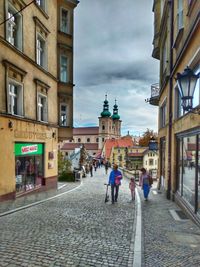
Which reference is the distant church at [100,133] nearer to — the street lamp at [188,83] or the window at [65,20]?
the window at [65,20]

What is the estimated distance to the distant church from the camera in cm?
11919

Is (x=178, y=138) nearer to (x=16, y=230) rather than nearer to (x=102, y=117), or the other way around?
(x=16, y=230)

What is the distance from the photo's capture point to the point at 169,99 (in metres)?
13.5

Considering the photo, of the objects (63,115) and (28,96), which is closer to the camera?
(28,96)

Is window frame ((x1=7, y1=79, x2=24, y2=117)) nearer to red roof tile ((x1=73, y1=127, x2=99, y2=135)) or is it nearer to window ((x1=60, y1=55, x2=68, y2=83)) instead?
window ((x1=60, y1=55, x2=68, y2=83))

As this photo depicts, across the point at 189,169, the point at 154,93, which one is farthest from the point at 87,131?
the point at 189,169

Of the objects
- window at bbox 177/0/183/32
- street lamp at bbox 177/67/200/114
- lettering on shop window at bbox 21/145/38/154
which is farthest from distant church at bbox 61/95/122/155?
street lamp at bbox 177/67/200/114

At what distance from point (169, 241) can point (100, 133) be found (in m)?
114

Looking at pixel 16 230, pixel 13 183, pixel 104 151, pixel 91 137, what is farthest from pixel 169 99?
pixel 91 137

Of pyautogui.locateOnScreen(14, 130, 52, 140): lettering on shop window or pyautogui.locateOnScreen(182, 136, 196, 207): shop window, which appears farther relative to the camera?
pyautogui.locateOnScreen(14, 130, 52, 140): lettering on shop window

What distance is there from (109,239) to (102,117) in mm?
112849

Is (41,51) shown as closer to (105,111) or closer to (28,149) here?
(28,149)

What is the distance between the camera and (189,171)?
9508 mm

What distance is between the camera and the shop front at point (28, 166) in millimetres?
13150
